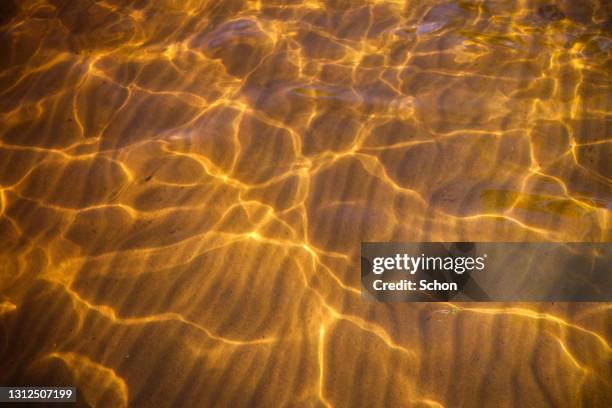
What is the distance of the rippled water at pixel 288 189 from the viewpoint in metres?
2.19

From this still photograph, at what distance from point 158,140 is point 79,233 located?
89 centimetres

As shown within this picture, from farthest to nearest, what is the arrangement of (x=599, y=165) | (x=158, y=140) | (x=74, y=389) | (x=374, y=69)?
(x=374, y=69), (x=158, y=140), (x=599, y=165), (x=74, y=389)

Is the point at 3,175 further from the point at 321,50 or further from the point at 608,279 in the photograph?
the point at 608,279

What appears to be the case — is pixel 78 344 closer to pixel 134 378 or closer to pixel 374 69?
pixel 134 378

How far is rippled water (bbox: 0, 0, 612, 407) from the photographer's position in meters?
2.19

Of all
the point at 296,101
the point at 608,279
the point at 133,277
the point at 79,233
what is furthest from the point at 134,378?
the point at 608,279

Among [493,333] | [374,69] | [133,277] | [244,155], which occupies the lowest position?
[493,333]

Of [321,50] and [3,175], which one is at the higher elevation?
[321,50]

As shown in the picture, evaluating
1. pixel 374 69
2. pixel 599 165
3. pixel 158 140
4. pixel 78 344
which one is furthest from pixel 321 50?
pixel 78 344

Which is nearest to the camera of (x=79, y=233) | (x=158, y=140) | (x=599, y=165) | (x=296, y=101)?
(x=79, y=233)

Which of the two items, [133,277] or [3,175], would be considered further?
[3,175]

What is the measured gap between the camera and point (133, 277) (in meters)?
2.47

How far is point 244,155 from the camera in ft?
9.75

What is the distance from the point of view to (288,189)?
278 centimetres
